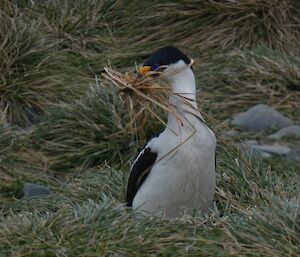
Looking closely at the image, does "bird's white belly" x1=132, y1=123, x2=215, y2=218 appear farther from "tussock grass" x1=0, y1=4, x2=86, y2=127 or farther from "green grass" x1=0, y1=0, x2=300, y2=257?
"tussock grass" x1=0, y1=4, x2=86, y2=127

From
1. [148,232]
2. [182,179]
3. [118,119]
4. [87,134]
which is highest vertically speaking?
[148,232]

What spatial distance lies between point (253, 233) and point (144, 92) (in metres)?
1.05

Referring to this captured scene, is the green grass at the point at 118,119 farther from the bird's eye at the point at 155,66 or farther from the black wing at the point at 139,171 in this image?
the bird's eye at the point at 155,66

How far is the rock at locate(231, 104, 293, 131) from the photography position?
8648 millimetres

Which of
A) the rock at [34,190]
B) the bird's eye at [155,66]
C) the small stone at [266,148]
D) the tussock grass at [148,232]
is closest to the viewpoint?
the tussock grass at [148,232]

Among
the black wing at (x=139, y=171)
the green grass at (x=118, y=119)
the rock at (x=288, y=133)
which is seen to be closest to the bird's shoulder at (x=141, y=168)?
the black wing at (x=139, y=171)

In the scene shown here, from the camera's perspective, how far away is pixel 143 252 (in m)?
5.09

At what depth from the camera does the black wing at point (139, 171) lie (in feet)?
20.6

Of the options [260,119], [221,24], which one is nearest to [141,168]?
[260,119]

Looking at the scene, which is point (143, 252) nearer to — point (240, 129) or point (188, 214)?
point (188, 214)

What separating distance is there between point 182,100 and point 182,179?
0.39m

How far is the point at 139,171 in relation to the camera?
6410mm

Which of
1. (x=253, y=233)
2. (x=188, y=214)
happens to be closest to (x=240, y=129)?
(x=188, y=214)

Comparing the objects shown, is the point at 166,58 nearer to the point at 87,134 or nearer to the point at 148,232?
the point at 148,232
